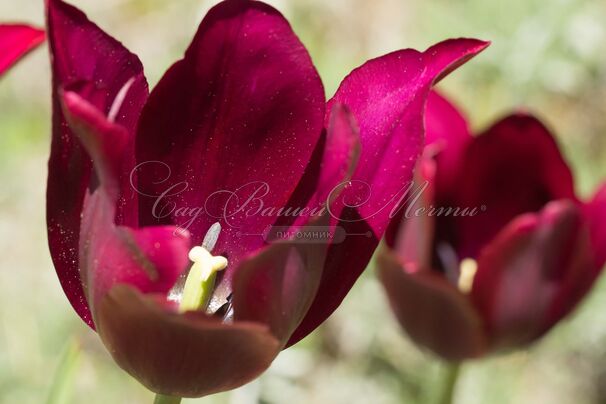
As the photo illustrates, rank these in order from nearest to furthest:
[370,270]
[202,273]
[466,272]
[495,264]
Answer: [202,273] → [495,264] → [466,272] → [370,270]

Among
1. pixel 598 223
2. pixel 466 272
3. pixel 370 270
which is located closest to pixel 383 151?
pixel 598 223

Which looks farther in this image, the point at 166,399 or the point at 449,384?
the point at 449,384

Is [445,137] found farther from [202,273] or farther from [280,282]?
[280,282]

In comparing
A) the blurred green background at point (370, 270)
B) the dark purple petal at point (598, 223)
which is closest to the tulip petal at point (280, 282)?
the dark purple petal at point (598, 223)

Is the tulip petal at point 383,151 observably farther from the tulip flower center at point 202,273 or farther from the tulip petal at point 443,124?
the tulip petal at point 443,124

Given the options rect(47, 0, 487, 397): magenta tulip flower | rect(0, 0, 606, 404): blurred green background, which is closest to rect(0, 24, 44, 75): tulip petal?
rect(47, 0, 487, 397): magenta tulip flower

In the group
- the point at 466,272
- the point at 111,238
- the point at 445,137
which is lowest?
the point at 466,272

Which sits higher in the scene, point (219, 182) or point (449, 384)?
point (219, 182)
